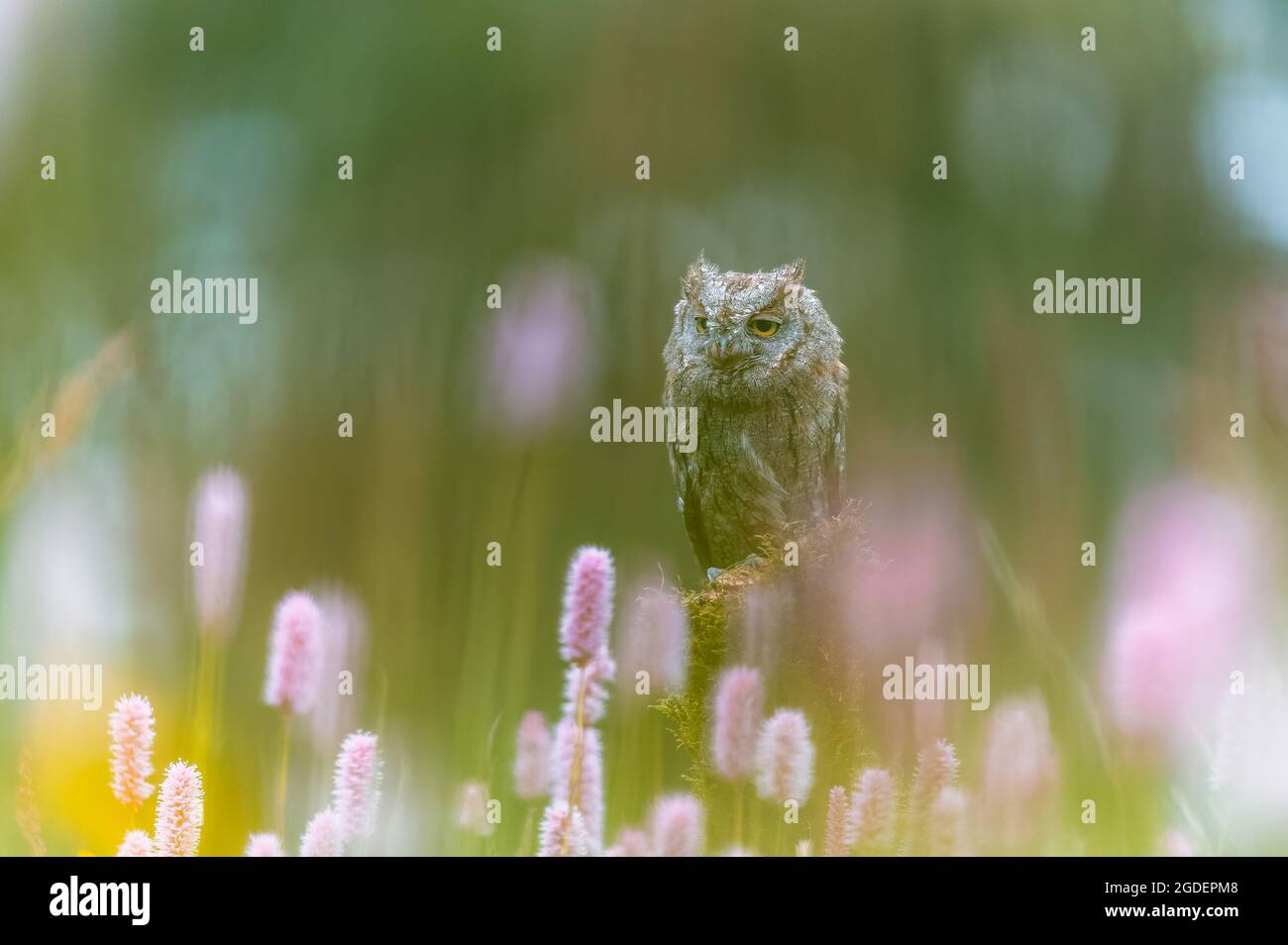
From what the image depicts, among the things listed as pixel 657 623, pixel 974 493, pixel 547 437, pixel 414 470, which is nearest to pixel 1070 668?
pixel 974 493

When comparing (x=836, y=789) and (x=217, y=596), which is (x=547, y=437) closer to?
(x=217, y=596)

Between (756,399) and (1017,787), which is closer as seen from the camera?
(1017,787)

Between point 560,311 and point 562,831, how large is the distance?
2155mm

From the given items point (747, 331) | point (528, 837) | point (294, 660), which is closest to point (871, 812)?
point (528, 837)

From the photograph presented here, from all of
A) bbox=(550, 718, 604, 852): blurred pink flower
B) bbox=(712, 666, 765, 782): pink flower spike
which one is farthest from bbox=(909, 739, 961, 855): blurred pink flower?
bbox=(550, 718, 604, 852): blurred pink flower

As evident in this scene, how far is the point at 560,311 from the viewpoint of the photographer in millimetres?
3785

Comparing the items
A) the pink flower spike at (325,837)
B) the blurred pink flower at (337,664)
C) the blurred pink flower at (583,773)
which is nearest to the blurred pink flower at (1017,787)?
the blurred pink flower at (583,773)

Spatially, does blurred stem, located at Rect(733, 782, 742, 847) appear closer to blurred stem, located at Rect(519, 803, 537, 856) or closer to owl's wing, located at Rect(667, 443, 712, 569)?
blurred stem, located at Rect(519, 803, 537, 856)

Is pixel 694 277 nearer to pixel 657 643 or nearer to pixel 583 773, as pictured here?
pixel 657 643

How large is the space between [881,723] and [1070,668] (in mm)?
809

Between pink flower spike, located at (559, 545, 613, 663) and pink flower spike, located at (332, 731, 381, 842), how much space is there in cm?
57

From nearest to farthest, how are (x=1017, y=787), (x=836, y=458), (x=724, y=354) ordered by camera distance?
1. (x=1017, y=787)
2. (x=724, y=354)
3. (x=836, y=458)

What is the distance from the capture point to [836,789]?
2480mm

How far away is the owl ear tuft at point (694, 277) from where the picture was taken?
12.2 ft
